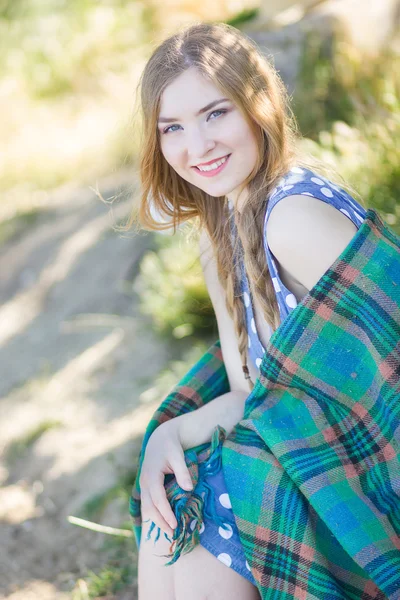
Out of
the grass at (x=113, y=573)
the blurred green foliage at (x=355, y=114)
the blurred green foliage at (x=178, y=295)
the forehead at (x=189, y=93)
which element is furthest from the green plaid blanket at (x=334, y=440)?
the blurred green foliage at (x=178, y=295)

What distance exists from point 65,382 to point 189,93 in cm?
258

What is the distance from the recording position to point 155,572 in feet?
5.95

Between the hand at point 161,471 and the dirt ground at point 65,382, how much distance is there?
90 cm

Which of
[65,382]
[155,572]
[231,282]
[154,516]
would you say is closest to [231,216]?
[231,282]

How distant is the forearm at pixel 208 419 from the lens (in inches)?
75.9

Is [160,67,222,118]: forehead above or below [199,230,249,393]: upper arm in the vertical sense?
above

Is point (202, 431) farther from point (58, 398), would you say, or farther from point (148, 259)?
point (148, 259)

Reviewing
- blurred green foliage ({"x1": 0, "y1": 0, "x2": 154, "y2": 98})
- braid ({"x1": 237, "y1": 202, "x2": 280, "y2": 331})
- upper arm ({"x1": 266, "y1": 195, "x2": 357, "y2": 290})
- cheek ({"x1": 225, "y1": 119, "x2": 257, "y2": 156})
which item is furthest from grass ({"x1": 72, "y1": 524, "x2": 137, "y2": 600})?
blurred green foliage ({"x1": 0, "y1": 0, "x2": 154, "y2": 98})

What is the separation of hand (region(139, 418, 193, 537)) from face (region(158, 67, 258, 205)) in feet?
2.14

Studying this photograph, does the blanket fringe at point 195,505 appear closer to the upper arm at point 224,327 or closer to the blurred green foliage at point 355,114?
the upper arm at point 224,327

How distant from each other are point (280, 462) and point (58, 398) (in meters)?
2.55

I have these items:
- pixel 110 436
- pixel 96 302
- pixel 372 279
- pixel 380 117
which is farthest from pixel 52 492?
pixel 380 117

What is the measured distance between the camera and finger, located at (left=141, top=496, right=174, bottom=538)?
173 cm

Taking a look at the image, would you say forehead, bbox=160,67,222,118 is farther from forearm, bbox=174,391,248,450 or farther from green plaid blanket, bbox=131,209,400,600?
forearm, bbox=174,391,248,450
